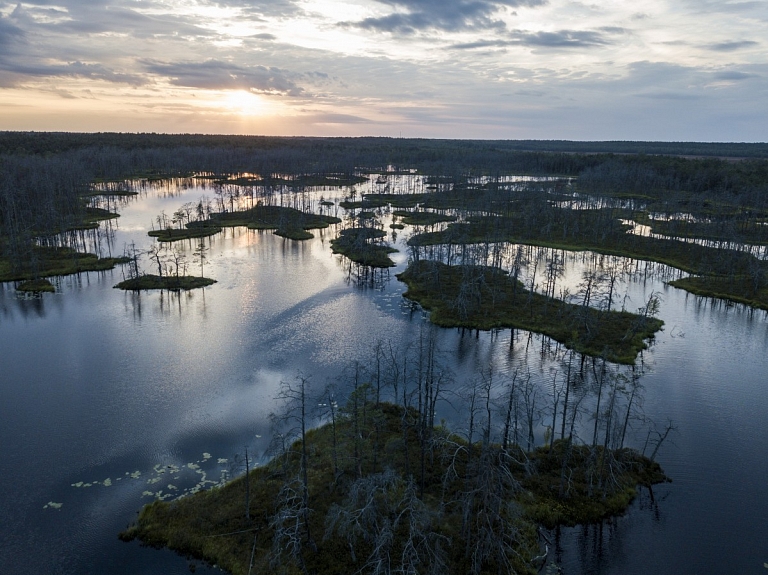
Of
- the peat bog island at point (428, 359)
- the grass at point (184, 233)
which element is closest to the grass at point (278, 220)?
the peat bog island at point (428, 359)

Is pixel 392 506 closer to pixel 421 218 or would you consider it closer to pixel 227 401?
pixel 227 401

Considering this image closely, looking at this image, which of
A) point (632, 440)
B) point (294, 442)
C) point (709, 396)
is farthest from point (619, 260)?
point (294, 442)

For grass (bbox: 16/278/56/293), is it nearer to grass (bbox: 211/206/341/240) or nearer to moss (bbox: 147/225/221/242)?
moss (bbox: 147/225/221/242)

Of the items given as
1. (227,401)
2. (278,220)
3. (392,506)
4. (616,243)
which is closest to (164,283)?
(227,401)

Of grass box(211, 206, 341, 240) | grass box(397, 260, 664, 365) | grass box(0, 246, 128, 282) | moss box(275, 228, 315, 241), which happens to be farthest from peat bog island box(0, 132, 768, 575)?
grass box(211, 206, 341, 240)

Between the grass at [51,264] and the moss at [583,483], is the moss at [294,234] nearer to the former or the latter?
the grass at [51,264]

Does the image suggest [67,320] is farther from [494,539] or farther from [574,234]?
[574,234]
